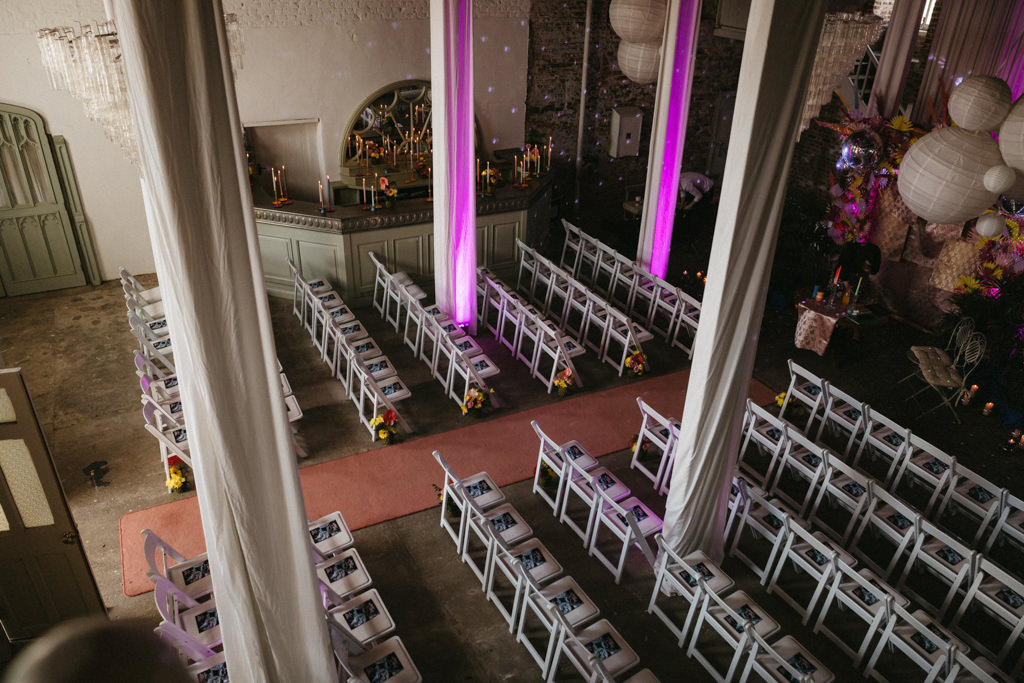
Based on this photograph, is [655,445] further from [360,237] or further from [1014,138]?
[360,237]

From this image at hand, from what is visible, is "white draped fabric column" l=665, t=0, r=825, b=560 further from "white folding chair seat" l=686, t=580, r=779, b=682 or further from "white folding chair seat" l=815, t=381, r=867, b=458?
"white folding chair seat" l=815, t=381, r=867, b=458

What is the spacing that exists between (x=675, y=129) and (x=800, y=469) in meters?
4.90

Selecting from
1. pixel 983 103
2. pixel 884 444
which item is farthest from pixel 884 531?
pixel 983 103

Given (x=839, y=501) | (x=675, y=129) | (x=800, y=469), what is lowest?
(x=839, y=501)

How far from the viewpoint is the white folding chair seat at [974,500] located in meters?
5.91

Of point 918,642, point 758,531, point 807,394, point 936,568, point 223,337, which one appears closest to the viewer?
point 223,337

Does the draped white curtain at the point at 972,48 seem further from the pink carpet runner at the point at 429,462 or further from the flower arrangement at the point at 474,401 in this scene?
the flower arrangement at the point at 474,401

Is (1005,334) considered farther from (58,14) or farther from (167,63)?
(58,14)

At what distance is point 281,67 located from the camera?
968cm

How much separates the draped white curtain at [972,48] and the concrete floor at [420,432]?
3.13 meters

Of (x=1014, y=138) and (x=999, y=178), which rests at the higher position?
(x=1014, y=138)

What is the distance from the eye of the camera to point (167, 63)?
2.59 metres

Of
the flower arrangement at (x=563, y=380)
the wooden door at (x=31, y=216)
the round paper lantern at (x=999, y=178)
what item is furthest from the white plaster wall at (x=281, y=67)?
the round paper lantern at (x=999, y=178)

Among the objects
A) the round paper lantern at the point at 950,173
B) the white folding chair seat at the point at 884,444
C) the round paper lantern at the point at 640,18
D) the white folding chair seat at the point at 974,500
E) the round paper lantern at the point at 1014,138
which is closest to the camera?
the round paper lantern at the point at 1014,138
